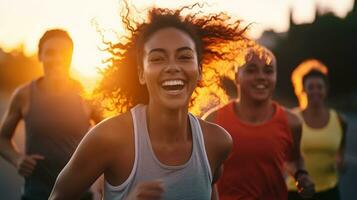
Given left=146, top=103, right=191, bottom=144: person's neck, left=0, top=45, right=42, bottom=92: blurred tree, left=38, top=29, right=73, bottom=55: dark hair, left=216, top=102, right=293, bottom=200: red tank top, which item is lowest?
left=0, top=45, right=42, bottom=92: blurred tree

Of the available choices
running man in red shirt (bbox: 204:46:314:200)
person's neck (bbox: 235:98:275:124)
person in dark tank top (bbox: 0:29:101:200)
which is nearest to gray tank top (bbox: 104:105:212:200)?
running man in red shirt (bbox: 204:46:314:200)

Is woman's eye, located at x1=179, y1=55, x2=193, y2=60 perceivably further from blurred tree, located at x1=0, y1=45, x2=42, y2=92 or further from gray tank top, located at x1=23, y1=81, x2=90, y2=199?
blurred tree, located at x1=0, y1=45, x2=42, y2=92

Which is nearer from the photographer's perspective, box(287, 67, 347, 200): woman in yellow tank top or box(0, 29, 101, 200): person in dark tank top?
box(0, 29, 101, 200): person in dark tank top

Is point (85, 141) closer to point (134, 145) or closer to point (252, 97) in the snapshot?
point (134, 145)

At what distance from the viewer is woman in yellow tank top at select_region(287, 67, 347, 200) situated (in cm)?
713

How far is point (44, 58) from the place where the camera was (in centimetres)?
624

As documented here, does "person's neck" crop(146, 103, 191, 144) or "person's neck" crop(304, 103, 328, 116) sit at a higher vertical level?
"person's neck" crop(146, 103, 191, 144)

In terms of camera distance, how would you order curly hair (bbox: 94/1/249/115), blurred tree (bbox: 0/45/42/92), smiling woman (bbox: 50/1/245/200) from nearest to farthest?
smiling woman (bbox: 50/1/245/200) → curly hair (bbox: 94/1/249/115) → blurred tree (bbox: 0/45/42/92)

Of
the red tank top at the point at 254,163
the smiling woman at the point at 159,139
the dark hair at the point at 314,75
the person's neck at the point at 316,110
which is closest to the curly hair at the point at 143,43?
the smiling woman at the point at 159,139

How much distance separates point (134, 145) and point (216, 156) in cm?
55

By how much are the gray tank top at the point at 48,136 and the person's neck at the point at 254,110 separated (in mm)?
1264

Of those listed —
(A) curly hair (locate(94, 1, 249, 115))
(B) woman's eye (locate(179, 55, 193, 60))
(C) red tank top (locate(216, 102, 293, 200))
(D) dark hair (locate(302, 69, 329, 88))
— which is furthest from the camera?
(D) dark hair (locate(302, 69, 329, 88))

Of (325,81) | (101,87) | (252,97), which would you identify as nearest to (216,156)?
(101,87)

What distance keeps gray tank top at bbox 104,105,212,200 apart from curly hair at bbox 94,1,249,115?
0.55 metres
